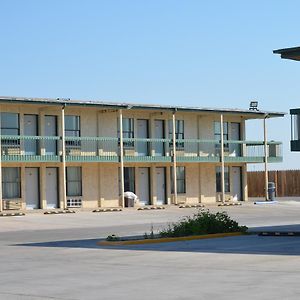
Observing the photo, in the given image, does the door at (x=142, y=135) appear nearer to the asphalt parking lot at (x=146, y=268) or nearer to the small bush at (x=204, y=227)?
the asphalt parking lot at (x=146, y=268)

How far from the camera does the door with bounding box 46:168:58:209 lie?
47812 mm

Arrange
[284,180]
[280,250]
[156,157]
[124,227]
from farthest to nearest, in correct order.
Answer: [284,180]
[156,157]
[124,227]
[280,250]

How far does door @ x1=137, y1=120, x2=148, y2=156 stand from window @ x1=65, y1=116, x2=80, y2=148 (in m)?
4.32

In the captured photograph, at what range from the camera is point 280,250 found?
21438 mm

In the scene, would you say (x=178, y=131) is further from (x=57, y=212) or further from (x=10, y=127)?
(x=57, y=212)

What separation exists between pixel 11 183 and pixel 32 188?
1.30m

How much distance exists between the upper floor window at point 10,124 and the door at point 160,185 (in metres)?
10.3

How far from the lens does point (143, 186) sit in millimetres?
52469

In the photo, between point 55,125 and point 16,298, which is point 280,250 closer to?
point 16,298

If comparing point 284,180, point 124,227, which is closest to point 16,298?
point 124,227

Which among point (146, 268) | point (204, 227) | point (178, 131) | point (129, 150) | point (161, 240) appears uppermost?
point (178, 131)

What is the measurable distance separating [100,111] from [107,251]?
27.8m

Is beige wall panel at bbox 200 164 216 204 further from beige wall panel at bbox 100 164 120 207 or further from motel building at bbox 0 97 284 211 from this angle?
beige wall panel at bbox 100 164 120 207

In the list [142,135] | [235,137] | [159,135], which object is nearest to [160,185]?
[159,135]
